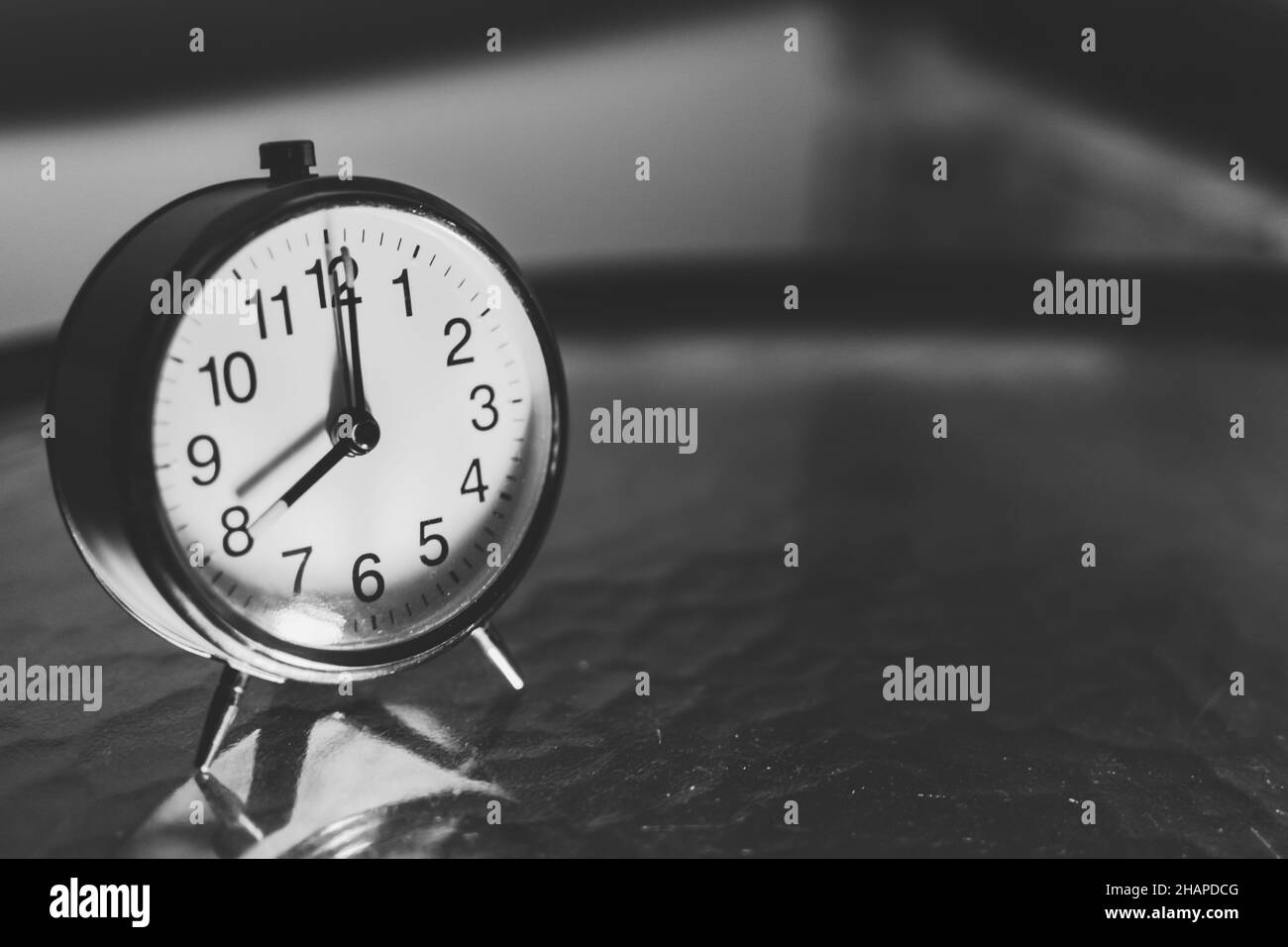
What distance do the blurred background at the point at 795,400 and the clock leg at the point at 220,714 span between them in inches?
1.2

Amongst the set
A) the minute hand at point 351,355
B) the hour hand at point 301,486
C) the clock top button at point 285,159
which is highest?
the clock top button at point 285,159

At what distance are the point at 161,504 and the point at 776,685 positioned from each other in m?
0.56

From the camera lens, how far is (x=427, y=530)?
1.07m

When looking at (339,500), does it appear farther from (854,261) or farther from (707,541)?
(854,261)

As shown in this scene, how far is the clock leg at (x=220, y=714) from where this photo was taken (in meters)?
0.97

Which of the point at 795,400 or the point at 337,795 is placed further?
the point at 795,400

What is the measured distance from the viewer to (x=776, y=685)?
1122 millimetres

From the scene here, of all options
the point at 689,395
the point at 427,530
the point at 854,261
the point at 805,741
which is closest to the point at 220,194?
the point at 427,530

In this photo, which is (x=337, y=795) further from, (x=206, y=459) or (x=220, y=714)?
(x=206, y=459)

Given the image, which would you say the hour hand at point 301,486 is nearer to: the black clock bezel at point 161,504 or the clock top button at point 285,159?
the black clock bezel at point 161,504

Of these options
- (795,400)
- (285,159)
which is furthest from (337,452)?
(795,400)

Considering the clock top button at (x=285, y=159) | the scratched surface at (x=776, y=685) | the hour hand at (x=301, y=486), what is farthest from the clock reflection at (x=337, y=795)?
the clock top button at (x=285, y=159)

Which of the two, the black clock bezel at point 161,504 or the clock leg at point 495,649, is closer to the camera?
the black clock bezel at point 161,504

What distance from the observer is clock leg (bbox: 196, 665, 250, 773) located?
973 millimetres
